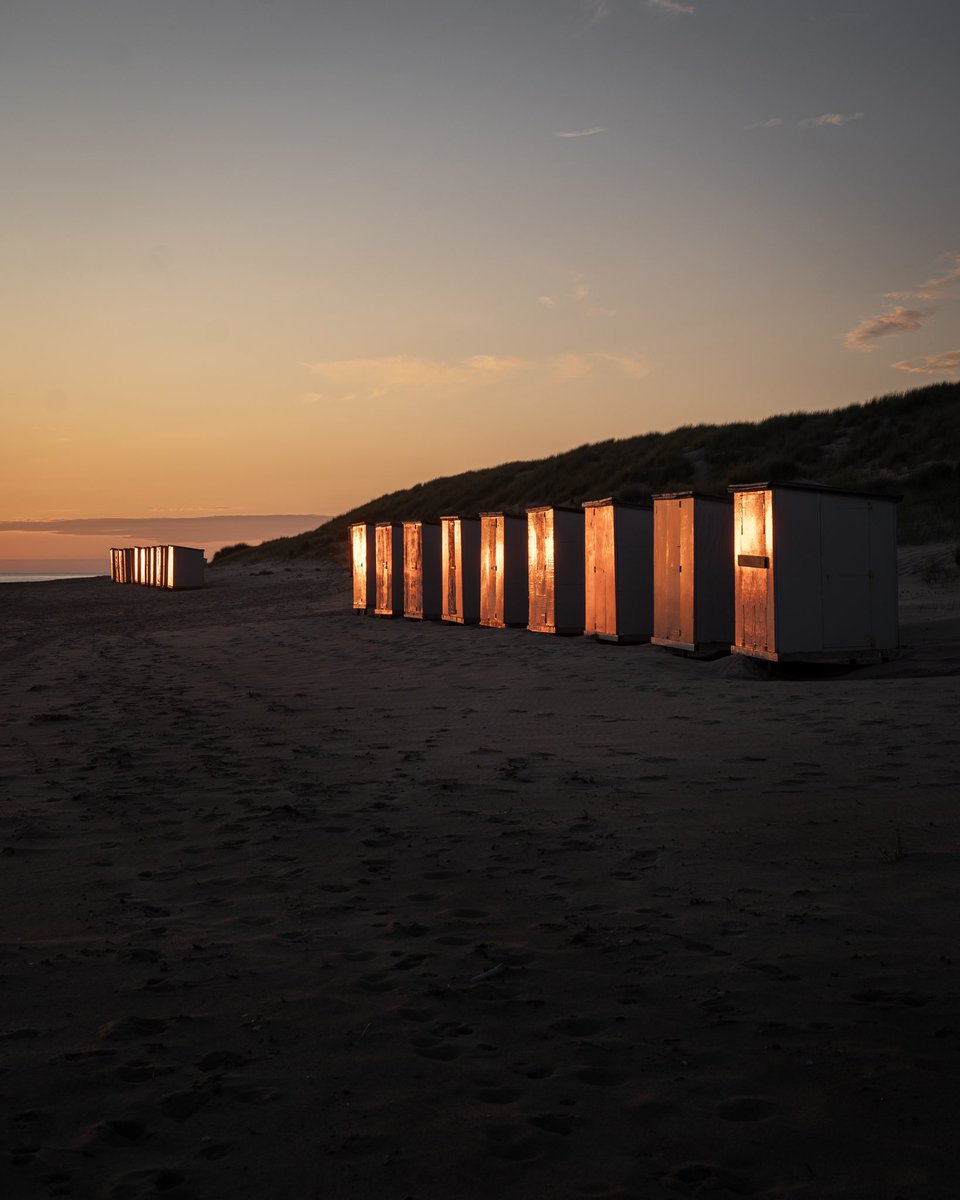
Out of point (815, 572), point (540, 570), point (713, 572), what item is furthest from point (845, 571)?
point (540, 570)

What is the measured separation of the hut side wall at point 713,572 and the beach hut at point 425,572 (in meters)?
8.97

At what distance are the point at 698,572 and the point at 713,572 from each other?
0.26 m

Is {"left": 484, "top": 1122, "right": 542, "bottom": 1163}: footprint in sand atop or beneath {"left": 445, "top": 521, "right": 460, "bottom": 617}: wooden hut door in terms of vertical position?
beneath

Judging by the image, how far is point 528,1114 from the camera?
10.1 feet

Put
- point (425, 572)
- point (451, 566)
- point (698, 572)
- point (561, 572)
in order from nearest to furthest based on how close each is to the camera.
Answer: point (698, 572)
point (561, 572)
point (451, 566)
point (425, 572)

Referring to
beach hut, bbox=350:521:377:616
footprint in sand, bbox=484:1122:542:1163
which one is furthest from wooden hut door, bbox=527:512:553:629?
footprint in sand, bbox=484:1122:542:1163

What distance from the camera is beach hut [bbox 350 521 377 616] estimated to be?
25.3 meters

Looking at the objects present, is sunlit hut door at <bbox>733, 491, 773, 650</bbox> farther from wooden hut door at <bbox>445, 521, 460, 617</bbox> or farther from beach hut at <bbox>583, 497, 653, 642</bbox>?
wooden hut door at <bbox>445, 521, 460, 617</bbox>

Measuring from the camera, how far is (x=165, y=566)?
1938 inches

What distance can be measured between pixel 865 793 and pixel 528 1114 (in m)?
3.94

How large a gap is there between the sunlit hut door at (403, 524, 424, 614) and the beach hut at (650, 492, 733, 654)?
29.0 feet

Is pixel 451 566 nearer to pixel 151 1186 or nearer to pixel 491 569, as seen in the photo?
pixel 491 569

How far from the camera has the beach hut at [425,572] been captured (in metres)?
22.6

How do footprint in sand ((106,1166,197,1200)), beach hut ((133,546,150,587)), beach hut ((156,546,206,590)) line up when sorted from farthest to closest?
1. beach hut ((133,546,150,587))
2. beach hut ((156,546,206,590))
3. footprint in sand ((106,1166,197,1200))
